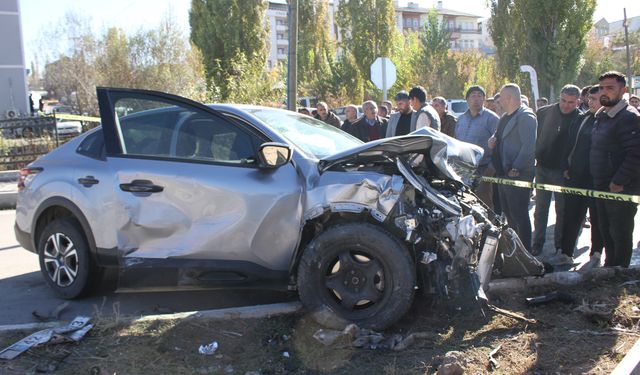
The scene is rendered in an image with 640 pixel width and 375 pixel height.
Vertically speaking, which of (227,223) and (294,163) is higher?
(294,163)

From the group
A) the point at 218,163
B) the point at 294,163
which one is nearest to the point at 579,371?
the point at 294,163

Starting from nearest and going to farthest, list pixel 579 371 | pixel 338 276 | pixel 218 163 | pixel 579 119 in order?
pixel 579 371, pixel 338 276, pixel 218 163, pixel 579 119

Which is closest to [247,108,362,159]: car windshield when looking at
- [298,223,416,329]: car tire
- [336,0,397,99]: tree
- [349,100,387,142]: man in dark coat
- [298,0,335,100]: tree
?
[298,223,416,329]: car tire

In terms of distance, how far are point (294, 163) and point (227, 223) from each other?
672 millimetres

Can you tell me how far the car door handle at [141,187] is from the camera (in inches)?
173

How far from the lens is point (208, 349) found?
146 inches

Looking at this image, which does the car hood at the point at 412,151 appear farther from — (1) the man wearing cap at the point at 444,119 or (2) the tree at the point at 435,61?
(2) the tree at the point at 435,61

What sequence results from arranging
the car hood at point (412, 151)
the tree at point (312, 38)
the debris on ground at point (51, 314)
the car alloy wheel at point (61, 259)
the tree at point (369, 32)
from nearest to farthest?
1. the car hood at point (412, 151)
2. the debris on ground at point (51, 314)
3. the car alloy wheel at point (61, 259)
4. the tree at point (369, 32)
5. the tree at point (312, 38)

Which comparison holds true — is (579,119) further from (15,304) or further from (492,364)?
(15,304)

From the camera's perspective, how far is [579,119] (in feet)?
21.1

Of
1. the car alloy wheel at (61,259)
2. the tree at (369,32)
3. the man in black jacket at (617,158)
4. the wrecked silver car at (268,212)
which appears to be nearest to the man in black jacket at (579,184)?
the man in black jacket at (617,158)

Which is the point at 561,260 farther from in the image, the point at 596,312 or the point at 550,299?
the point at 596,312

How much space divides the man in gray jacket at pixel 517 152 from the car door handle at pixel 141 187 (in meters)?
3.69

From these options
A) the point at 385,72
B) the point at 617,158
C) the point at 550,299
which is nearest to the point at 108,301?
the point at 550,299
